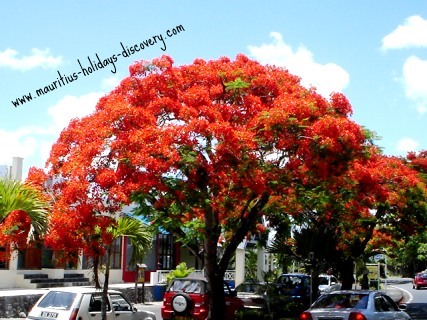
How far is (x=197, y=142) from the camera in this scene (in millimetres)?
13789

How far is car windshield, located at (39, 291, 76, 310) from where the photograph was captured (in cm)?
1255

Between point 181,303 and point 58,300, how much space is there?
560 centimetres

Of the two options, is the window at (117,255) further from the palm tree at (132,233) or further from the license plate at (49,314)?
the license plate at (49,314)

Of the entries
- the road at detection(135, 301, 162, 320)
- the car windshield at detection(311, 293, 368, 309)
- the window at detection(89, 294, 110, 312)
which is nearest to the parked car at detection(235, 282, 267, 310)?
the road at detection(135, 301, 162, 320)

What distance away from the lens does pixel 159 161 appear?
1309 centimetres

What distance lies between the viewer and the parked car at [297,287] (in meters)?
24.8

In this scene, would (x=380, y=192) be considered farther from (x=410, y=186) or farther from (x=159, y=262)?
(x=159, y=262)

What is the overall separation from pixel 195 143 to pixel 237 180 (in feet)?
4.31

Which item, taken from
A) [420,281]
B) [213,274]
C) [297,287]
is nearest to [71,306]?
→ [213,274]

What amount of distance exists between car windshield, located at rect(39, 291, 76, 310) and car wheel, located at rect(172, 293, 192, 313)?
5.47 metres

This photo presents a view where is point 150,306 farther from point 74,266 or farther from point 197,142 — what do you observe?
point 197,142

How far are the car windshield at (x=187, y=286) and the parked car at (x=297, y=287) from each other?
596 cm

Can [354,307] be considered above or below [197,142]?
below

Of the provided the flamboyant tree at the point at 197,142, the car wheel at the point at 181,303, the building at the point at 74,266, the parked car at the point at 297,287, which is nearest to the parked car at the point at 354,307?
the flamboyant tree at the point at 197,142
